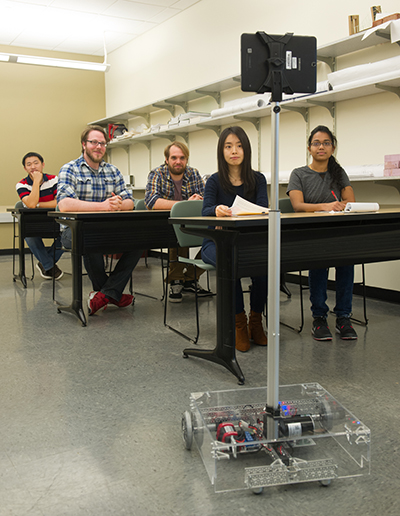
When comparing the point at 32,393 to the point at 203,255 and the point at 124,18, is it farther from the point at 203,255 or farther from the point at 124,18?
the point at 124,18

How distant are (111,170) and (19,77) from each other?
452 centimetres

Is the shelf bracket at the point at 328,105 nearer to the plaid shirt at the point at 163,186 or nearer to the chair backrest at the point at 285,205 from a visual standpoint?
the chair backrest at the point at 285,205

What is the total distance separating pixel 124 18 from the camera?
19.3 feet

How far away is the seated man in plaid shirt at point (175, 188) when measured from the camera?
3834 millimetres

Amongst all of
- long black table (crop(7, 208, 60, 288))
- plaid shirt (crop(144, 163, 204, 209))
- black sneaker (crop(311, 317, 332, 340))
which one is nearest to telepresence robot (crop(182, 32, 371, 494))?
black sneaker (crop(311, 317, 332, 340))

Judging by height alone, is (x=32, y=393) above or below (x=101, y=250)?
below

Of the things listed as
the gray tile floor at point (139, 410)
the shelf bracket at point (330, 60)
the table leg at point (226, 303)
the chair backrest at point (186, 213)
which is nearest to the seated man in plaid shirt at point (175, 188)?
→ the gray tile floor at point (139, 410)

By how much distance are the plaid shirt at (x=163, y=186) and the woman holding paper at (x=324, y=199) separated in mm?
1046

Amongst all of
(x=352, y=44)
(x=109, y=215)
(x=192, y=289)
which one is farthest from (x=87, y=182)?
(x=352, y=44)

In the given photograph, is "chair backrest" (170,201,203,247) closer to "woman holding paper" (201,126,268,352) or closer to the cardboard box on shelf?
"woman holding paper" (201,126,268,352)

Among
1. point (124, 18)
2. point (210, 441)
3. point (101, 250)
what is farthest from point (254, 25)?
point (210, 441)

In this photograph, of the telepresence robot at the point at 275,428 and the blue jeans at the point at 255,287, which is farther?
the blue jeans at the point at 255,287

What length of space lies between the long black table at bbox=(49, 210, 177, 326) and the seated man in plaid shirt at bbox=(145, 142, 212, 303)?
0.44 meters

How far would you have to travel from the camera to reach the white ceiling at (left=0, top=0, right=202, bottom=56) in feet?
17.8
